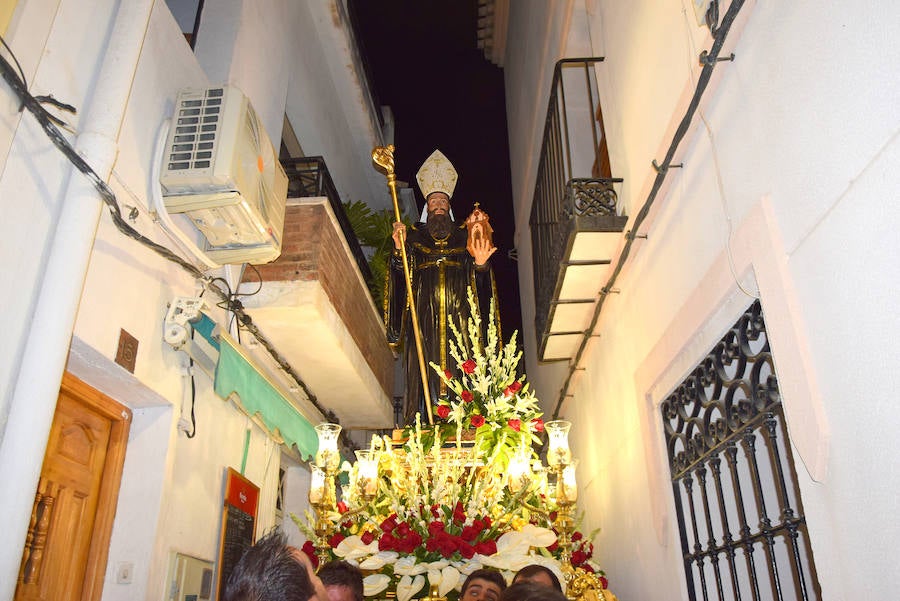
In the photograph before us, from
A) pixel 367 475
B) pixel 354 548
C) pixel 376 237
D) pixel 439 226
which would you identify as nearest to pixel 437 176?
pixel 439 226

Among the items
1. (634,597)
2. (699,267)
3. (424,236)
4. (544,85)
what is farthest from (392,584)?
(544,85)

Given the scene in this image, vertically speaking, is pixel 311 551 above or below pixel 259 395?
below

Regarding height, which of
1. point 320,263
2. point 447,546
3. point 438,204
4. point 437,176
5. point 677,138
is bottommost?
point 447,546

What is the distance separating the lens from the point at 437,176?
23.9 feet

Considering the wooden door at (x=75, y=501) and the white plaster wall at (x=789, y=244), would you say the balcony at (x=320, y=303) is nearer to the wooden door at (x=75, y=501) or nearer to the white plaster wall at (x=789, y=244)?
the wooden door at (x=75, y=501)

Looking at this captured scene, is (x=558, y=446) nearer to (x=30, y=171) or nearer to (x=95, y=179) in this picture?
(x=95, y=179)

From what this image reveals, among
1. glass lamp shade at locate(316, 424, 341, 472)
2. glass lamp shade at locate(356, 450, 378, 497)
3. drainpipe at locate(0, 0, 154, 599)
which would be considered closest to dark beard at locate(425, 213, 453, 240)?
glass lamp shade at locate(316, 424, 341, 472)

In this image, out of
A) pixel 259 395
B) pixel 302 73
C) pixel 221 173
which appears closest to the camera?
pixel 221 173

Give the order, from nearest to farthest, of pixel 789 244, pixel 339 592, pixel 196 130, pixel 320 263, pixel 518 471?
pixel 789 244 → pixel 339 592 → pixel 518 471 → pixel 196 130 → pixel 320 263

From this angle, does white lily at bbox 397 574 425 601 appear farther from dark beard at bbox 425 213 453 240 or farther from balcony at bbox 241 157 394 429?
dark beard at bbox 425 213 453 240

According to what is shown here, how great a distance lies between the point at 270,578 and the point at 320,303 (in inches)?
133

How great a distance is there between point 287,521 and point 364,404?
137 centimetres

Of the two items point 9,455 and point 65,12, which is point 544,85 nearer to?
point 65,12

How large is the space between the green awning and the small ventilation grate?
116cm
